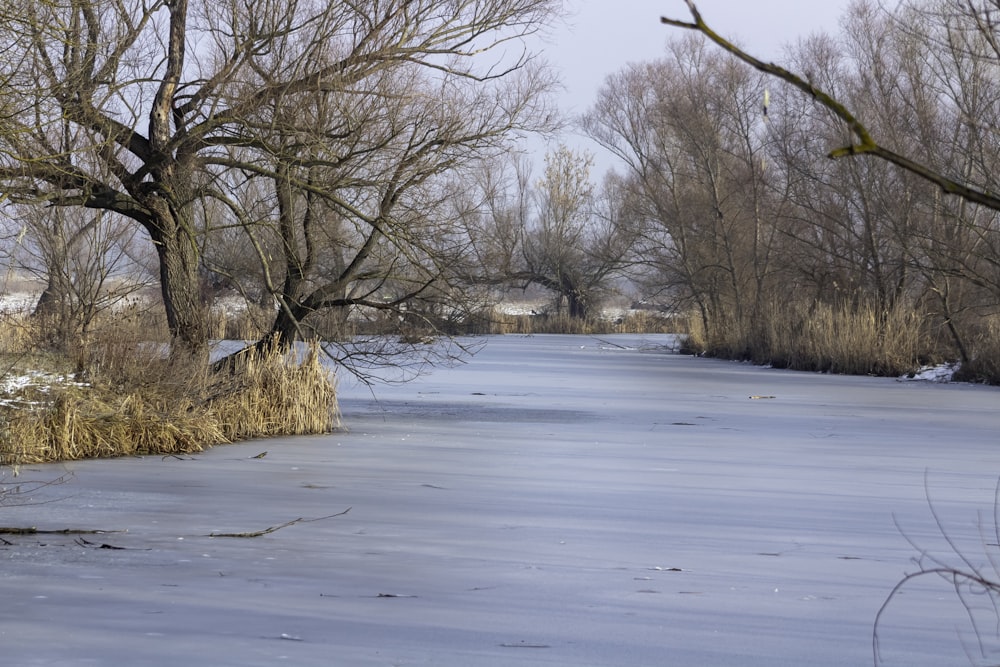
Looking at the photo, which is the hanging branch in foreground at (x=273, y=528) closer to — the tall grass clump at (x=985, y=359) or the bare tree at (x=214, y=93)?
the bare tree at (x=214, y=93)

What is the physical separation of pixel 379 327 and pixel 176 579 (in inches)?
272

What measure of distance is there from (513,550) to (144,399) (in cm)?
469

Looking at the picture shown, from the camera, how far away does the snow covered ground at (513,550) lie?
3939 mm

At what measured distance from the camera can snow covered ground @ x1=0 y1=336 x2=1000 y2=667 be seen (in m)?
3.94

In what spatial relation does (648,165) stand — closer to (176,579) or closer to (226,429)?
(226,429)

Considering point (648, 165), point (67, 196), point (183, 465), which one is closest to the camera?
point (183, 465)

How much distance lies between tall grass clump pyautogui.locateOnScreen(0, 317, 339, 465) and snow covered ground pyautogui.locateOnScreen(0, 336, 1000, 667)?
0.42 meters

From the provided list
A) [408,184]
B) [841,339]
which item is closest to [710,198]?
[841,339]

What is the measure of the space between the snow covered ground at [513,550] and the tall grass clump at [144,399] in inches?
16.4

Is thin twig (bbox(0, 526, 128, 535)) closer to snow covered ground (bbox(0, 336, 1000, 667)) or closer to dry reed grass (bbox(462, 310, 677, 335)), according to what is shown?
snow covered ground (bbox(0, 336, 1000, 667))

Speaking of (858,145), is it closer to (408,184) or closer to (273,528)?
(273,528)

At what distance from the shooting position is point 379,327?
1160cm

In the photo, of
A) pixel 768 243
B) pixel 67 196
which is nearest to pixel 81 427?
pixel 67 196

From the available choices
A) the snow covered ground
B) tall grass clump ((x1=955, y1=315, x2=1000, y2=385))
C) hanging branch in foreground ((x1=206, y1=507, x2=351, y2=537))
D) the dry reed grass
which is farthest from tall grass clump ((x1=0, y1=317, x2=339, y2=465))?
the dry reed grass
